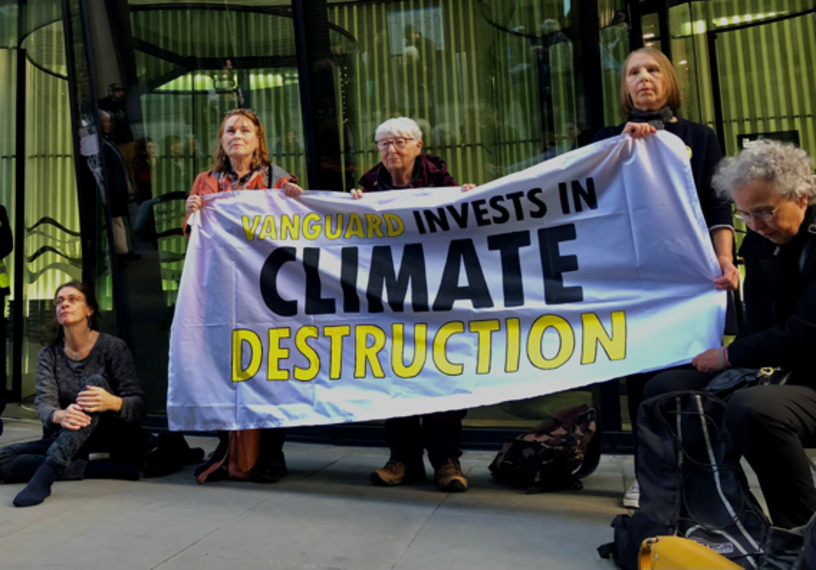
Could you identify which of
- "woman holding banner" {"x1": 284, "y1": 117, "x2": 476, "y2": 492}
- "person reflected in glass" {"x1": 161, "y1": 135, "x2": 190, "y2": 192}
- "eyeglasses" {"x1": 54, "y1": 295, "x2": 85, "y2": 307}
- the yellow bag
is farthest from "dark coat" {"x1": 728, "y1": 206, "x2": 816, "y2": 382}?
"person reflected in glass" {"x1": 161, "y1": 135, "x2": 190, "y2": 192}

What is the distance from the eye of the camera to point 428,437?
4129 mm

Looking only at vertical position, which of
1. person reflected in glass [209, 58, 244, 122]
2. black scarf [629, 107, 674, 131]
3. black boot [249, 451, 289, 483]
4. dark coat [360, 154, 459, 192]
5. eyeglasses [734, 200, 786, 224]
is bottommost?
black boot [249, 451, 289, 483]

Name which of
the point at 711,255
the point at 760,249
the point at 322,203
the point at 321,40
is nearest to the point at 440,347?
the point at 322,203

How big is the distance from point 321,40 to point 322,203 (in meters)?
1.89

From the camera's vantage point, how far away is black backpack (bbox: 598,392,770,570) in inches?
102

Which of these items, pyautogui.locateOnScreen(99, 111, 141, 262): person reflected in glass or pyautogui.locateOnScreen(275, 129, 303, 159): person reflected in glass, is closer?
pyautogui.locateOnScreen(275, 129, 303, 159): person reflected in glass

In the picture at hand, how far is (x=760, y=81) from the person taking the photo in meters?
5.29

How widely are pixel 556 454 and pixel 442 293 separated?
3.19ft

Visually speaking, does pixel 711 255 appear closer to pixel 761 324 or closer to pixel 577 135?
Answer: pixel 761 324

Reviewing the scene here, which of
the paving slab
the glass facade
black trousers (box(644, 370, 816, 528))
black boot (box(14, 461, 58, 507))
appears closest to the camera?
black trousers (box(644, 370, 816, 528))

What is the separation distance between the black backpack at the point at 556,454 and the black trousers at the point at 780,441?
52.2 inches

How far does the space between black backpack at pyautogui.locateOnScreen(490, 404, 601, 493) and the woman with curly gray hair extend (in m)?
0.94

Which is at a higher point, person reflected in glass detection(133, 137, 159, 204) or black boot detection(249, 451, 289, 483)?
person reflected in glass detection(133, 137, 159, 204)

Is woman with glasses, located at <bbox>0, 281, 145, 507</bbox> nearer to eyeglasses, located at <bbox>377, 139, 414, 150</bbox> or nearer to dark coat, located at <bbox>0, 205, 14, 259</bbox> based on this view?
dark coat, located at <bbox>0, 205, 14, 259</bbox>
